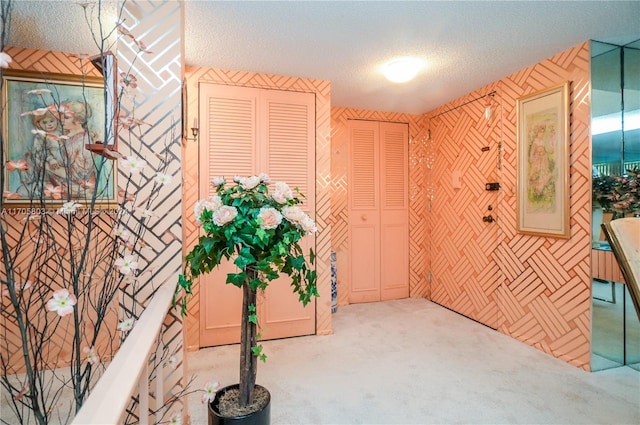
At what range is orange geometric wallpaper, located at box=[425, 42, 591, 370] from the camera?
8.84ft

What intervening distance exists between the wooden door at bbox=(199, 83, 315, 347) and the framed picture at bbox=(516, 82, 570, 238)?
1.96m

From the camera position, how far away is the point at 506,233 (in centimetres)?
343

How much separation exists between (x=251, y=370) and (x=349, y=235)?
9.68 feet

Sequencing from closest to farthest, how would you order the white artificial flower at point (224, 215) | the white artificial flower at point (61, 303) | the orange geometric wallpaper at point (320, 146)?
the white artificial flower at point (61, 303) < the white artificial flower at point (224, 215) < the orange geometric wallpaper at point (320, 146)

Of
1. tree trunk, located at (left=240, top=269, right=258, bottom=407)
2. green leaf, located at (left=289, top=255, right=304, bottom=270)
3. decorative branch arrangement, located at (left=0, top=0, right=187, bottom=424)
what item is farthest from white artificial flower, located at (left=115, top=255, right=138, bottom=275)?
green leaf, located at (left=289, top=255, right=304, bottom=270)

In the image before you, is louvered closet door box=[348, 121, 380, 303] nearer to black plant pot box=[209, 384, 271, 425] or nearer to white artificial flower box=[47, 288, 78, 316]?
black plant pot box=[209, 384, 271, 425]

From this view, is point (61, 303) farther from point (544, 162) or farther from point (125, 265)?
point (544, 162)

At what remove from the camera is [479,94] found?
3729mm

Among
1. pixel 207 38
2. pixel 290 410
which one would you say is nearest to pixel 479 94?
pixel 207 38

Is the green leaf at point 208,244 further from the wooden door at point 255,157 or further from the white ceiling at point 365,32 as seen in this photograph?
the wooden door at point 255,157

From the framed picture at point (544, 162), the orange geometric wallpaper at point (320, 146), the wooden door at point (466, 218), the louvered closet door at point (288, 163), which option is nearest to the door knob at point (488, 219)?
the wooden door at point (466, 218)

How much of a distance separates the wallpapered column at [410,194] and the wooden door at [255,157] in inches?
40.1

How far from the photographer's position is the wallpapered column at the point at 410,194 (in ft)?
14.5

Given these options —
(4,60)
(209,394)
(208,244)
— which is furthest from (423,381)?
(4,60)
